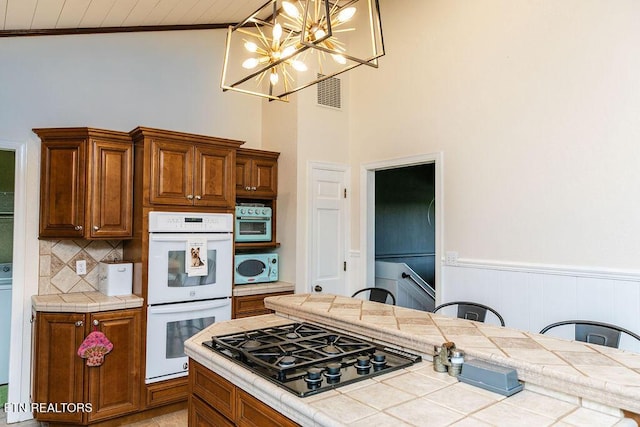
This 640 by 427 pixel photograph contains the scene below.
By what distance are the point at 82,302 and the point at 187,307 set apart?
2.48 feet

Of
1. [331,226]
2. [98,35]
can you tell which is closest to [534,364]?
[331,226]

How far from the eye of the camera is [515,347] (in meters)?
1.63

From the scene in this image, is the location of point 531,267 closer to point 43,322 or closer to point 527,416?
point 527,416

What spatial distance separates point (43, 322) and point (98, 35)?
94.2 inches

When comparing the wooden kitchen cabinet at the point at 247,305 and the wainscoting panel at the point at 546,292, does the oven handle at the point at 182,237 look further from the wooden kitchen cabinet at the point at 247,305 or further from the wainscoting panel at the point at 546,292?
the wainscoting panel at the point at 546,292

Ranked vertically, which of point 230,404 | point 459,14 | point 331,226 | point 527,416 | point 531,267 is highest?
point 459,14

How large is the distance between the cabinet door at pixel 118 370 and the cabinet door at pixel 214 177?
106 cm

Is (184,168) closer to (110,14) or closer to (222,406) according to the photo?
(110,14)

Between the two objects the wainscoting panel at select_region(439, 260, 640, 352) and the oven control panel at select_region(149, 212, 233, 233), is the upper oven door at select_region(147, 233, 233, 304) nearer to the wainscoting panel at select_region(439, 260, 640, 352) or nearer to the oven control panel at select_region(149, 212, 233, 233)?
the oven control panel at select_region(149, 212, 233, 233)

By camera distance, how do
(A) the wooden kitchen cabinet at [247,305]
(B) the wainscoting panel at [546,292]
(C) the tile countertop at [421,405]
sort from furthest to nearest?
(A) the wooden kitchen cabinet at [247,305] < (B) the wainscoting panel at [546,292] < (C) the tile countertop at [421,405]

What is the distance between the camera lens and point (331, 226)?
4.37 m

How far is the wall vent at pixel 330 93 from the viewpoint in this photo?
4305 mm

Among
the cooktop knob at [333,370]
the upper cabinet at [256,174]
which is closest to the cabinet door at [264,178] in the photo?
the upper cabinet at [256,174]

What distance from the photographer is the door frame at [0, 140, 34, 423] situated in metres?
3.34
